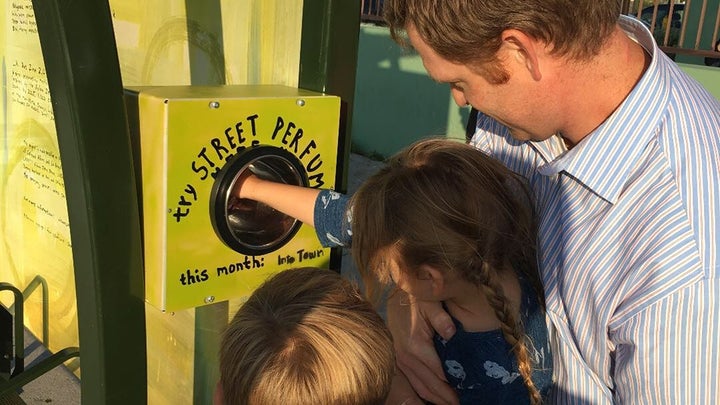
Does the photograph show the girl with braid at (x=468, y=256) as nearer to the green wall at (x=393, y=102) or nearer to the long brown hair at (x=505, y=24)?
the long brown hair at (x=505, y=24)

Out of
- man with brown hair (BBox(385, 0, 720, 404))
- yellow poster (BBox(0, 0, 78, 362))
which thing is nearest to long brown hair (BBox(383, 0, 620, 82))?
man with brown hair (BBox(385, 0, 720, 404))

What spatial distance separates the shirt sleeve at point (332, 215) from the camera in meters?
1.75

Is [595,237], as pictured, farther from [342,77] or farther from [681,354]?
[342,77]

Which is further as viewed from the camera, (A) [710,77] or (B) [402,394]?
(A) [710,77]

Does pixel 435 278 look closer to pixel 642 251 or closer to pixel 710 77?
pixel 642 251

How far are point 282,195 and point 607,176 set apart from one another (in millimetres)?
778

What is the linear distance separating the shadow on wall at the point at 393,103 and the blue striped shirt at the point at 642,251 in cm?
632

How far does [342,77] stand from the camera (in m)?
1.80

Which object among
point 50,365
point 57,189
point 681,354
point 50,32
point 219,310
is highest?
point 50,32

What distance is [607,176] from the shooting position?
1.23 m

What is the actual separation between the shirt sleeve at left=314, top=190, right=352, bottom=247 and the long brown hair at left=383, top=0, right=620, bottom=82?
54cm

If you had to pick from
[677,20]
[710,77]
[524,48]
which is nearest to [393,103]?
[677,20]

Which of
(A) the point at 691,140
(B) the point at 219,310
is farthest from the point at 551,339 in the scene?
(B) the point at 219,310

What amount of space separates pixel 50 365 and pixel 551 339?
1838 millimetres
